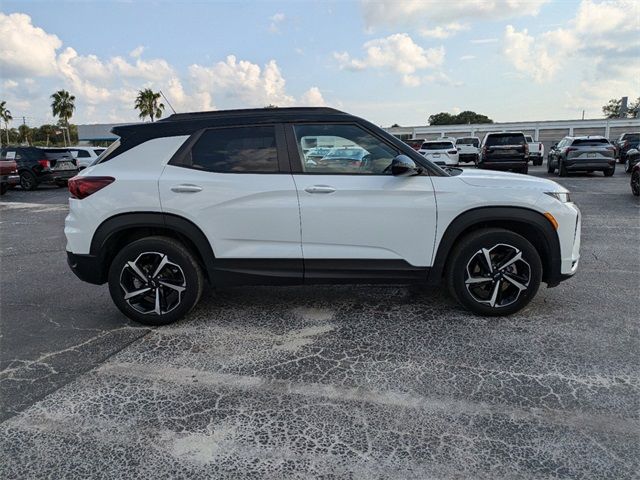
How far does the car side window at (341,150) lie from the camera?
3832 mm

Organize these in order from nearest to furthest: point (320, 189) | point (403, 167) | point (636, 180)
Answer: point (403, 167) < point (320, 189) < point (636, 180)

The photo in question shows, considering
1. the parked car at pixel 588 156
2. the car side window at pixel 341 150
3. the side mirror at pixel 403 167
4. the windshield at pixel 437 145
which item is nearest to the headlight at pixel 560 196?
the side mirror at pixel 403 167

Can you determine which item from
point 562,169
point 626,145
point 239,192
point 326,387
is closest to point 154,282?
point 239,192

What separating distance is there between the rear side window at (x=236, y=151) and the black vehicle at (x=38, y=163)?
16.4 m

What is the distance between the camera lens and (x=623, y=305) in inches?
171

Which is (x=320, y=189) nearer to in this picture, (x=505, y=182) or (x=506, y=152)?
(x=505, y=182)

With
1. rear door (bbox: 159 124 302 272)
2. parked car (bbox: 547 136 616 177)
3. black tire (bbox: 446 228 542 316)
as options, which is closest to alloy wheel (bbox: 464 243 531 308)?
black tire (bbox: 446 228 542 316)

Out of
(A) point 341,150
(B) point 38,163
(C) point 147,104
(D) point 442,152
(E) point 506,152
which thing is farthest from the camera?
(C) point 147,104

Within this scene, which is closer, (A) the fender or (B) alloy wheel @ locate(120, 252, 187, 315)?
(A) the fender

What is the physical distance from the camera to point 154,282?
3.96 meters

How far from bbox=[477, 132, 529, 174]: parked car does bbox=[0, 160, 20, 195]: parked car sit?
18.0 m

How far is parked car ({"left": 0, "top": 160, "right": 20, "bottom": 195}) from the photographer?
16.2 metres

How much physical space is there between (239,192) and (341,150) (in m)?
0.94

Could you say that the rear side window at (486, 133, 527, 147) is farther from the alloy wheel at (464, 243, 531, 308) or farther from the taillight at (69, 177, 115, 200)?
the taillight at (69, 177, 115, 200)
